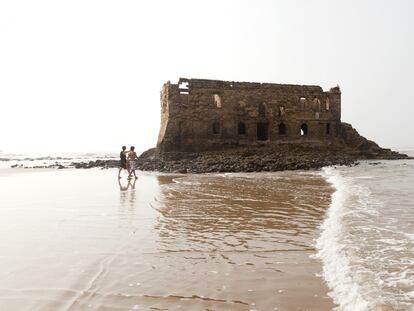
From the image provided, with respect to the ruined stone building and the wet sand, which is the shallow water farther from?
the ruined stone building

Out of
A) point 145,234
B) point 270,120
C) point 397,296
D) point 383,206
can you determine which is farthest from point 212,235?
point 270,120

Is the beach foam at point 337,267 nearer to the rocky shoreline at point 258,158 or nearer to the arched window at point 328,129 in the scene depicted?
the rocky shoreline at point 258,158

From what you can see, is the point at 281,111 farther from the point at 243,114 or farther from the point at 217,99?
the point at 217,99

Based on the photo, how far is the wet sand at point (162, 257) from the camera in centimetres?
359

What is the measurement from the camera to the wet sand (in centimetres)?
359

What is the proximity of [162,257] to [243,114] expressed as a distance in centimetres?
2945

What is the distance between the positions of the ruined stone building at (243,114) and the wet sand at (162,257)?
75.1 ft

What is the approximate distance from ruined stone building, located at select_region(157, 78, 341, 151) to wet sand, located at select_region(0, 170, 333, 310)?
75.1 ft

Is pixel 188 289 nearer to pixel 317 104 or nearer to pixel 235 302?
pixel 235 302

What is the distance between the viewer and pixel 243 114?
33812mm

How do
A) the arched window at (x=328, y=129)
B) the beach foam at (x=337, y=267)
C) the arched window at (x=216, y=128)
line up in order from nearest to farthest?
1. the beach foam at (x=337, y=267)
2. the arched window at (x=216, y=128)
3. the arched window at (x=328, y=129)

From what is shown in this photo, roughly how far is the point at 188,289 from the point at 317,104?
114 feet

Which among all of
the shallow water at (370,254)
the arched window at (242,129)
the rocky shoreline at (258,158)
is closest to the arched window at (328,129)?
the rocky shoreline at (258,158)

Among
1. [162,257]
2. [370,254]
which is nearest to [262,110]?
[370,254]
